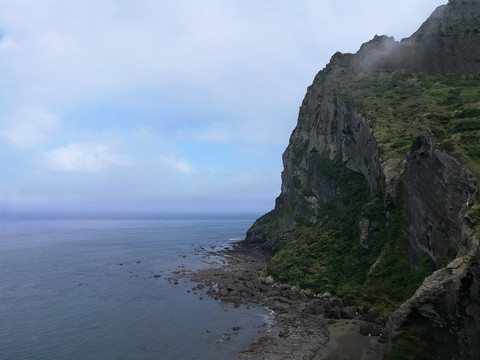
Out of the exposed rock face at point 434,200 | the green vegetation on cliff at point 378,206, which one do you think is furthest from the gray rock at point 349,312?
the exposed rock face at point 434,200

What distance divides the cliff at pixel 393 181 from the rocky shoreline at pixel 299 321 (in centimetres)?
354

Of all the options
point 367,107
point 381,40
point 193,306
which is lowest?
point 193,306

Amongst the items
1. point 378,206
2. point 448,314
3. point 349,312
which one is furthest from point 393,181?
point 448,314

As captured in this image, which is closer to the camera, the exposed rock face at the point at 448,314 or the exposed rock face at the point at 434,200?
the exposed rock face at the point at 448,314

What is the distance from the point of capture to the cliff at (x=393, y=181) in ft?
100

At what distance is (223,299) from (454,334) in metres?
39.4

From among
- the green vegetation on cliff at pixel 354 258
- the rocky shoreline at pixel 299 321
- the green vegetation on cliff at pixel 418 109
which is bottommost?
the rocky shoreline at pixel 299 321

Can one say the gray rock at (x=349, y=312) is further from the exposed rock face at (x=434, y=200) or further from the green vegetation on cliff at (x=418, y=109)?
the green vegetation on cliff at (x=418, y=109)

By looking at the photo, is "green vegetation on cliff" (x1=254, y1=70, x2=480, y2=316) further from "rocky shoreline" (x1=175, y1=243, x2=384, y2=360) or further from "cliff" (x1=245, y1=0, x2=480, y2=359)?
"rocky shoreline" (x1=175, y1=243, x2=384, y2=360)

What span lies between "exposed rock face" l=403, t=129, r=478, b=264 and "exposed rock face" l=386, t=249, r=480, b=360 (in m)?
3.94

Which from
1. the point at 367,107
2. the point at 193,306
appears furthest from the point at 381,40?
the point at 193,306

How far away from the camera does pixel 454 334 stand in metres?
25.0

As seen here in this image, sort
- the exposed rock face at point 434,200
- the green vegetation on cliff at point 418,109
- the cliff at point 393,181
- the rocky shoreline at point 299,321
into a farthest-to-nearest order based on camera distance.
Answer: the green vegetation on cliff at point 418,109
the rocky shoreline at point 299,321
the exposed rock face at point 434,200
the cliff at point 393,181

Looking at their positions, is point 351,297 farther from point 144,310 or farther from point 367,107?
point 367,107
